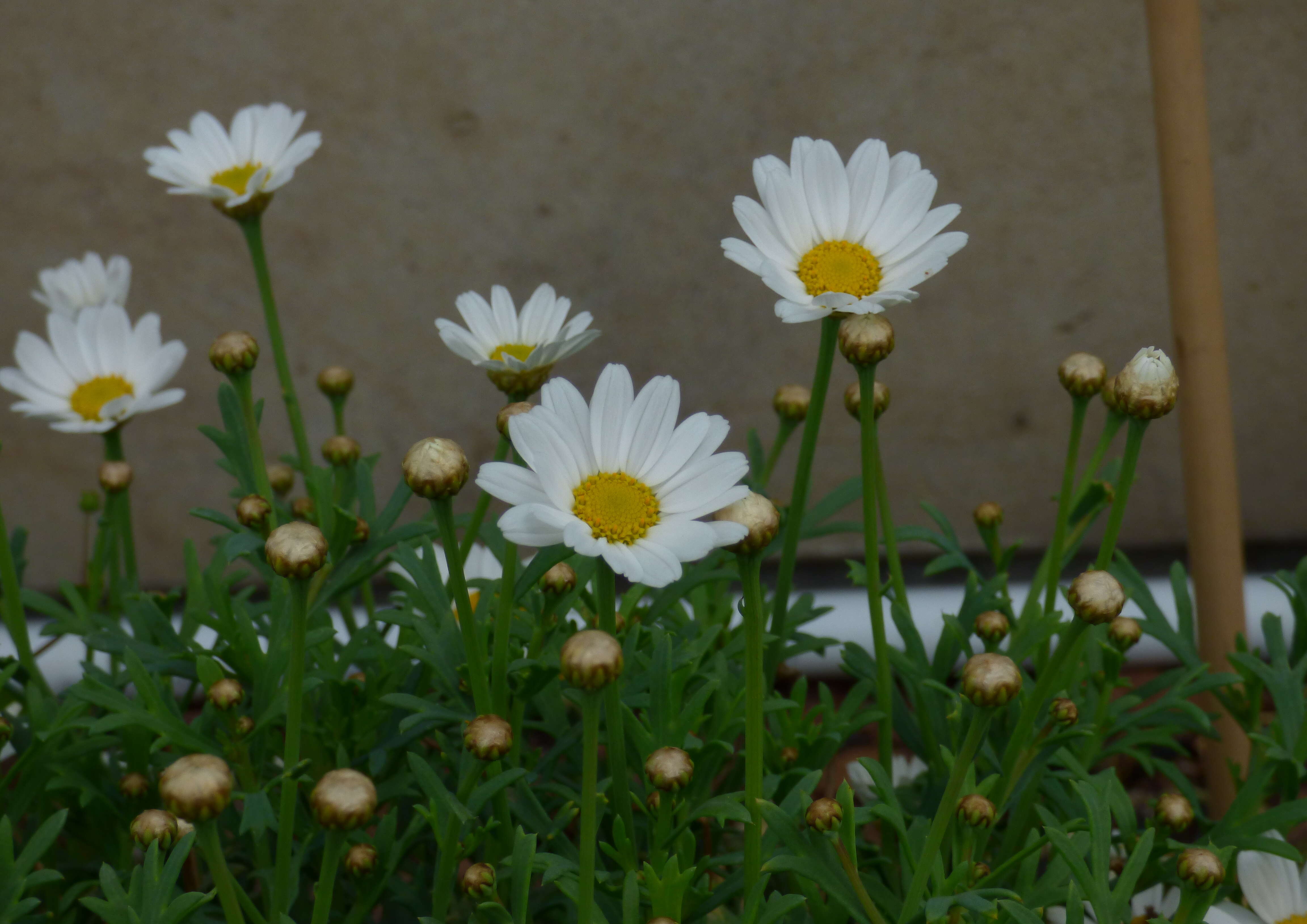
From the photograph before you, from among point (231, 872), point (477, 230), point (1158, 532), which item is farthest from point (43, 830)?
point (1158, 532)

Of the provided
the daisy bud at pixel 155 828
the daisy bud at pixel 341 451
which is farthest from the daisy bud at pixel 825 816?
the daisy bud at pixel 341 451

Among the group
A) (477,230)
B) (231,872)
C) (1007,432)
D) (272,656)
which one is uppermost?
(477,230)

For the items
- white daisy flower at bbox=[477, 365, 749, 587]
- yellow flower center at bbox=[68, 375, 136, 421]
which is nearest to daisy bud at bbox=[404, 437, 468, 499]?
white daisy flower at bbox=[477, 365, 749, 587]

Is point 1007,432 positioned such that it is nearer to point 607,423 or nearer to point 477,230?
point 477,230

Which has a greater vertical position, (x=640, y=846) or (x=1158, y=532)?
(x=1158, y=532)

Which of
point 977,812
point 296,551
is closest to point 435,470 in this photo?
point 296,551

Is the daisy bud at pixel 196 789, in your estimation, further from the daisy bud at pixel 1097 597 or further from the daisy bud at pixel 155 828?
the daisy bud at pixel 1097 597
